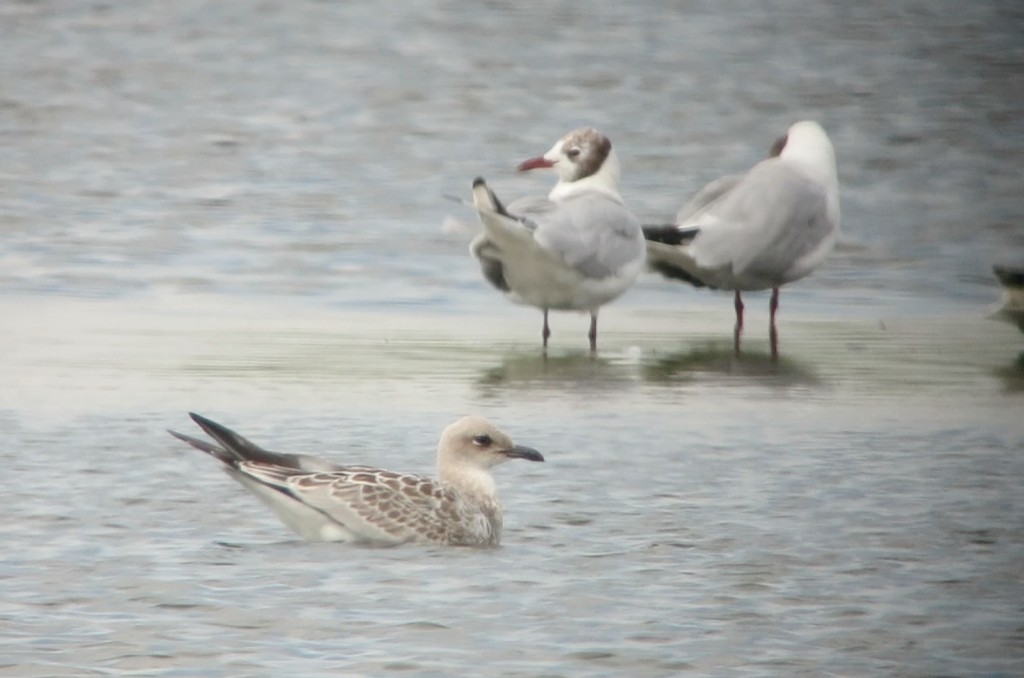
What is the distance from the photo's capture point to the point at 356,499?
24.7ft

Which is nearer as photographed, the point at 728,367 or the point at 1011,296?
the point at 728,367

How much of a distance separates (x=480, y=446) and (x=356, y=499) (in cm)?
59

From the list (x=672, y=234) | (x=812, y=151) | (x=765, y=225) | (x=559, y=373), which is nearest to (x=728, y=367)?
(x=559, y=373)

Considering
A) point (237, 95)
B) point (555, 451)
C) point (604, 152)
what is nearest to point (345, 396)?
point (555, 451)

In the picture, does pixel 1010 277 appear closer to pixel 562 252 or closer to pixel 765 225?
pixel 765 225

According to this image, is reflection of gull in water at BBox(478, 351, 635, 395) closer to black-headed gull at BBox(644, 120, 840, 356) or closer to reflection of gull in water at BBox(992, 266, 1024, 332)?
black-headed gull at BBox(644, 120, 840, 356)

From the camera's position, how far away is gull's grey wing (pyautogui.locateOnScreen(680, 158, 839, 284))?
1215cm

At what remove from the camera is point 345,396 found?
991 cm

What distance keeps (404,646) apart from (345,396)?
11.8 feet

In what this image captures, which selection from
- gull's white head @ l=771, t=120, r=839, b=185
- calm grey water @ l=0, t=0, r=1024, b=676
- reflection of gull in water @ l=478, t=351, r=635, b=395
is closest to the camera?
calm grey water @ l=0, t=0, r=1024, b=676

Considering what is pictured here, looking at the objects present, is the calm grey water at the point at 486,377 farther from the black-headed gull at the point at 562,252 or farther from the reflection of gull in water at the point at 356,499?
the black-headed gull at the point at 562,252

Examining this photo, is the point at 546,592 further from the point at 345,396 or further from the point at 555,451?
the point at 345,396

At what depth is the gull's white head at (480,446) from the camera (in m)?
7.93

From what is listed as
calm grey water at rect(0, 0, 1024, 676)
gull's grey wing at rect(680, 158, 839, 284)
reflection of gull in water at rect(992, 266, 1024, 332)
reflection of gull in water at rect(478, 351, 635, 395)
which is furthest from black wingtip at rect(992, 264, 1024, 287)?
reflection of gull in water at rect(478, 351, 635, 395)
